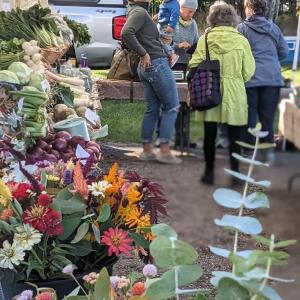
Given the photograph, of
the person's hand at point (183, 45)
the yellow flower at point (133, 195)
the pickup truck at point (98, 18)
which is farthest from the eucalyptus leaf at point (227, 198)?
the pickup truck at point (98, 18)

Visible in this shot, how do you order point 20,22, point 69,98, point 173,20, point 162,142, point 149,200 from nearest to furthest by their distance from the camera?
point 162,142, point 149,200, point 69,98, point 20,22, point 173,20

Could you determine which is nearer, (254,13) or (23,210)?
(23,210)

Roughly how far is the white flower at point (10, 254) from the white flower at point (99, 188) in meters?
0.24

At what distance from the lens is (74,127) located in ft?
9.36

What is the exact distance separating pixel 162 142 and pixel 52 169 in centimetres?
67

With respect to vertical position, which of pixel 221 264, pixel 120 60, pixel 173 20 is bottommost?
pixel 221 264

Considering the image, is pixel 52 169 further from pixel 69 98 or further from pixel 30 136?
pixel 69 98

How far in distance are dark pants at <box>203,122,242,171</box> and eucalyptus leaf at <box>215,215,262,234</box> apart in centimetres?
10

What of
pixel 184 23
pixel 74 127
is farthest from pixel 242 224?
pixel 184 23

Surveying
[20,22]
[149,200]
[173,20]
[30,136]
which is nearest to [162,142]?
[149,200]

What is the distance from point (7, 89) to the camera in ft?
8.12

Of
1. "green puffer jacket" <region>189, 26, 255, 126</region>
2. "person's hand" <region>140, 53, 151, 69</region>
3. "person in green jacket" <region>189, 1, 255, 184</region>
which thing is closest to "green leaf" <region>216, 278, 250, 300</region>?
"person in green jacket" <region>189, 1, 255, 184</region>

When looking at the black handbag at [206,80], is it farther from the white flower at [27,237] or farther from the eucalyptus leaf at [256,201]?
the eucalyptus leaf at [256,201]

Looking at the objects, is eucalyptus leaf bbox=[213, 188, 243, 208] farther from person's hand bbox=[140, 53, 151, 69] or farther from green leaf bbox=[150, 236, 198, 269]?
person's hand bbox=[140, 53, 151, 69]
